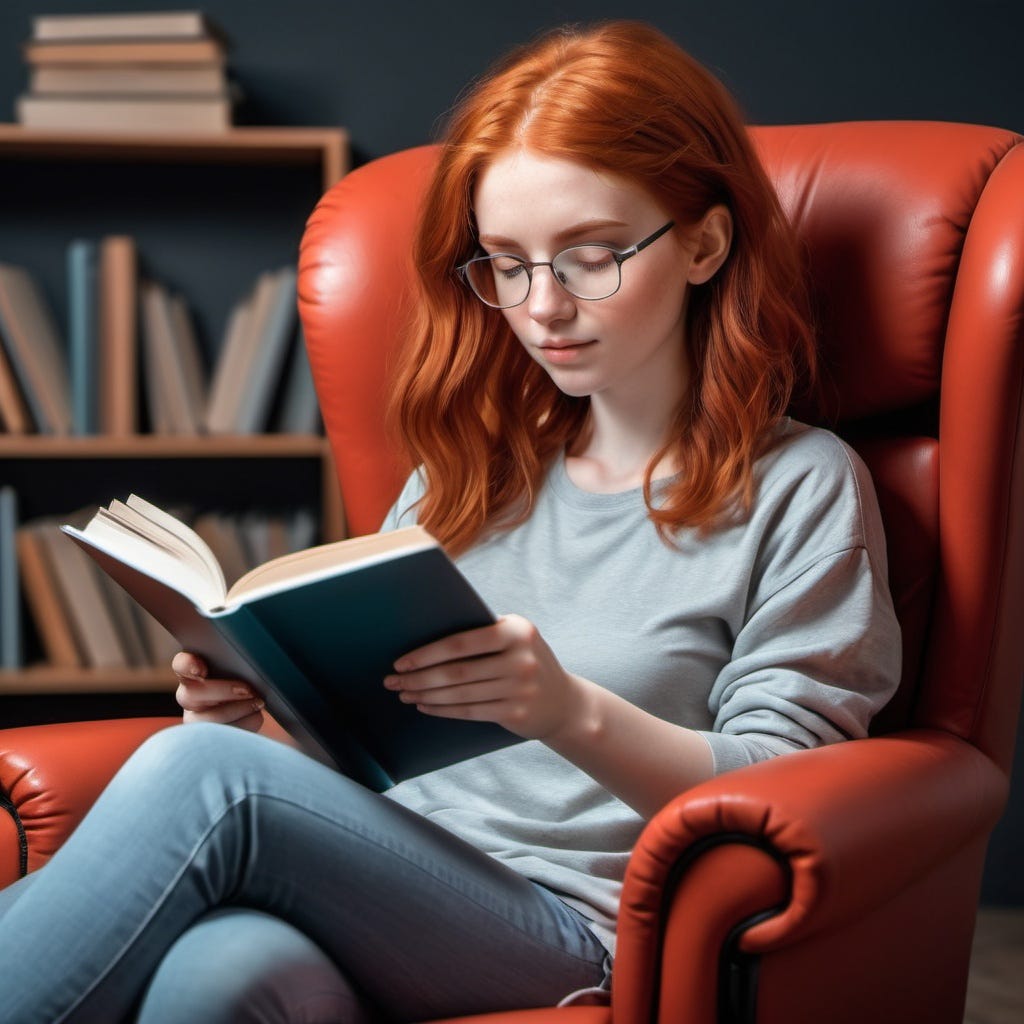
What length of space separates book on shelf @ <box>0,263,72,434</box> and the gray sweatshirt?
1223 mm

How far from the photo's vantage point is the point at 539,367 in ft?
4.69

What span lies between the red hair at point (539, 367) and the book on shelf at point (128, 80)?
920mm

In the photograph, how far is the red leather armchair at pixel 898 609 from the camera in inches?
35.6

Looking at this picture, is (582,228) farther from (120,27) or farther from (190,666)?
(120,27)

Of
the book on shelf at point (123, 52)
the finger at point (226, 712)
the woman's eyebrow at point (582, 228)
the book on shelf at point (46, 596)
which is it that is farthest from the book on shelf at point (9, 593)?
the woman's eyebrow at point (582, 228)

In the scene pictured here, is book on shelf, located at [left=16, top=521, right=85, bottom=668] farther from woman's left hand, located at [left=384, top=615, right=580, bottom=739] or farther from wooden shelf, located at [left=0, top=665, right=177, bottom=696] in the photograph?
woman's left hand, located at [left=384, top=615, right=580, bottom=739]

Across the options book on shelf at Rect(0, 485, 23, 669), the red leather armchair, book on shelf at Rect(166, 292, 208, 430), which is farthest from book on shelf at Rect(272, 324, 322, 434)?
the red leather armchair

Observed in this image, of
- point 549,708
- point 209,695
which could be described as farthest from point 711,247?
point 209,695

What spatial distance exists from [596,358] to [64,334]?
1.48 meters

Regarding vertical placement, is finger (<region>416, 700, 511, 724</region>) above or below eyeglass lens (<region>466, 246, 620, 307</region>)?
below

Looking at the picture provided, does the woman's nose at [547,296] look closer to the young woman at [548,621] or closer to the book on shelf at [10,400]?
the young woman at [548,621]

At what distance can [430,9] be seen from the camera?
2285 mm

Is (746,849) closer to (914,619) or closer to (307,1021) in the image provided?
(307,1021)

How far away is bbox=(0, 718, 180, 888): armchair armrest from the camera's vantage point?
4.08ft
